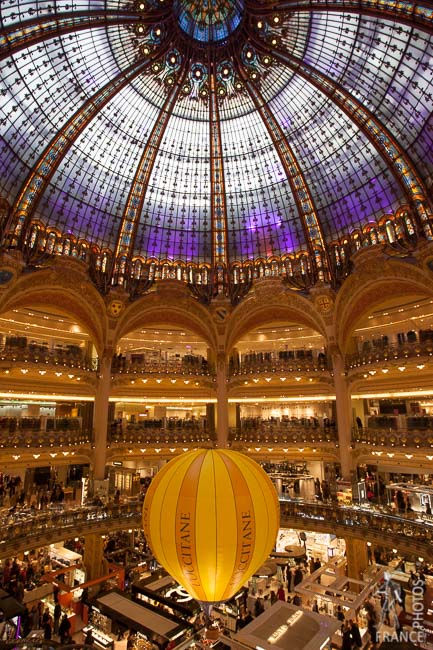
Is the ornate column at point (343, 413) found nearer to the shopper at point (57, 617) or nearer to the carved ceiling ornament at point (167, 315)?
the carved ceiling ornament at point (167, 315)

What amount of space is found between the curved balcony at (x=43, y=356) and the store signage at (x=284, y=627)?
74.1ft

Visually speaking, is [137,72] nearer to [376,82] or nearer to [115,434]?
[376,82]

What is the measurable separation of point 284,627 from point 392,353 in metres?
19.6

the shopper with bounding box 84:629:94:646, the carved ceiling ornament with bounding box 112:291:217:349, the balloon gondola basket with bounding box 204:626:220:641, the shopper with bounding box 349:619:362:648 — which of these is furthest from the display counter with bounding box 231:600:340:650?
the carved ceiling ornament with bounding box 112:291:217:349

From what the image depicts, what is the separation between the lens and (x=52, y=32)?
79.3 ft

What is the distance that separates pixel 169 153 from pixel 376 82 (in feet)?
53.7

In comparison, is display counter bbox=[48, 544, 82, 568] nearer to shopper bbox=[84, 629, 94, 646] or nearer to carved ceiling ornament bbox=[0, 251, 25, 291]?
shopper bbox=[84, 629, 94, 646]

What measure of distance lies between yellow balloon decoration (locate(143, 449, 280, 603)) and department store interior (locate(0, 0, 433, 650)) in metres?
10.5

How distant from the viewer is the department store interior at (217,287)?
78.5ft

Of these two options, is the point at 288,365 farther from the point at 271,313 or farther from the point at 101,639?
the point at 101,639

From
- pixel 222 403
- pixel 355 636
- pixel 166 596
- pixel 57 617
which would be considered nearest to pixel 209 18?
pixel 222 403

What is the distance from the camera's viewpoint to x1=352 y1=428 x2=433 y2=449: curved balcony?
25.6 metres

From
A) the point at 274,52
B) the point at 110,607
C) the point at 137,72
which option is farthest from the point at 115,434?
the point at 274,52

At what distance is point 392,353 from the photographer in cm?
2884
